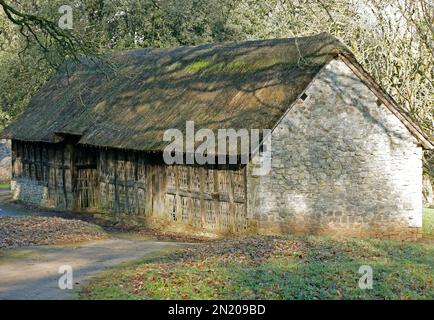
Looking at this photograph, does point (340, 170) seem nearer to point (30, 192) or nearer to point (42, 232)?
point (42, 232)

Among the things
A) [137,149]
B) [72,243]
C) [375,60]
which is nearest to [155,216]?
[137,149]

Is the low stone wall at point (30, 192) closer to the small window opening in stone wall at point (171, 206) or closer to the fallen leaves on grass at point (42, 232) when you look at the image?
the small window opening in stone wall at point (171, 206)

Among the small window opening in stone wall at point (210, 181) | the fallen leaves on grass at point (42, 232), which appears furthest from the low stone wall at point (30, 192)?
the small window opening in stone wall at point (210, 181)

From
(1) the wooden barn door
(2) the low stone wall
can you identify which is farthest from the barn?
(2) the low stone wall

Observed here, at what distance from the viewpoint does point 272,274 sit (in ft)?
40.3

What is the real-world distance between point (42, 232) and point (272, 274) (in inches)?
352

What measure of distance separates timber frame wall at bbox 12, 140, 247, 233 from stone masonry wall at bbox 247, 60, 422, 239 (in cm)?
119

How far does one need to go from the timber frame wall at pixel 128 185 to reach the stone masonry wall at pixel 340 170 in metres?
1.19

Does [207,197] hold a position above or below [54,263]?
above

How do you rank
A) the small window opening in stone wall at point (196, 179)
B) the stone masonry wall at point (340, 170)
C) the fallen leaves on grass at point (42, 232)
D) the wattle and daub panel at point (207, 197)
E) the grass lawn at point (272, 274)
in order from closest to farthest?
the grass lawn at point (272, 274) < the fallen leaves on grass at point (42, 232) < the stone masonry wall at point (340, 170) < the wattle and daub panel at point (207, 197) < the small window opening in stone wall at point (196, 179)

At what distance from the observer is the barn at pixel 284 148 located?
2016cm

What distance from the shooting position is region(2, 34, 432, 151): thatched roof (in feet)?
68.2

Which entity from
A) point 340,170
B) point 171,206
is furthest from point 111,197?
point 340,170

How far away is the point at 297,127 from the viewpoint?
2033 cm
